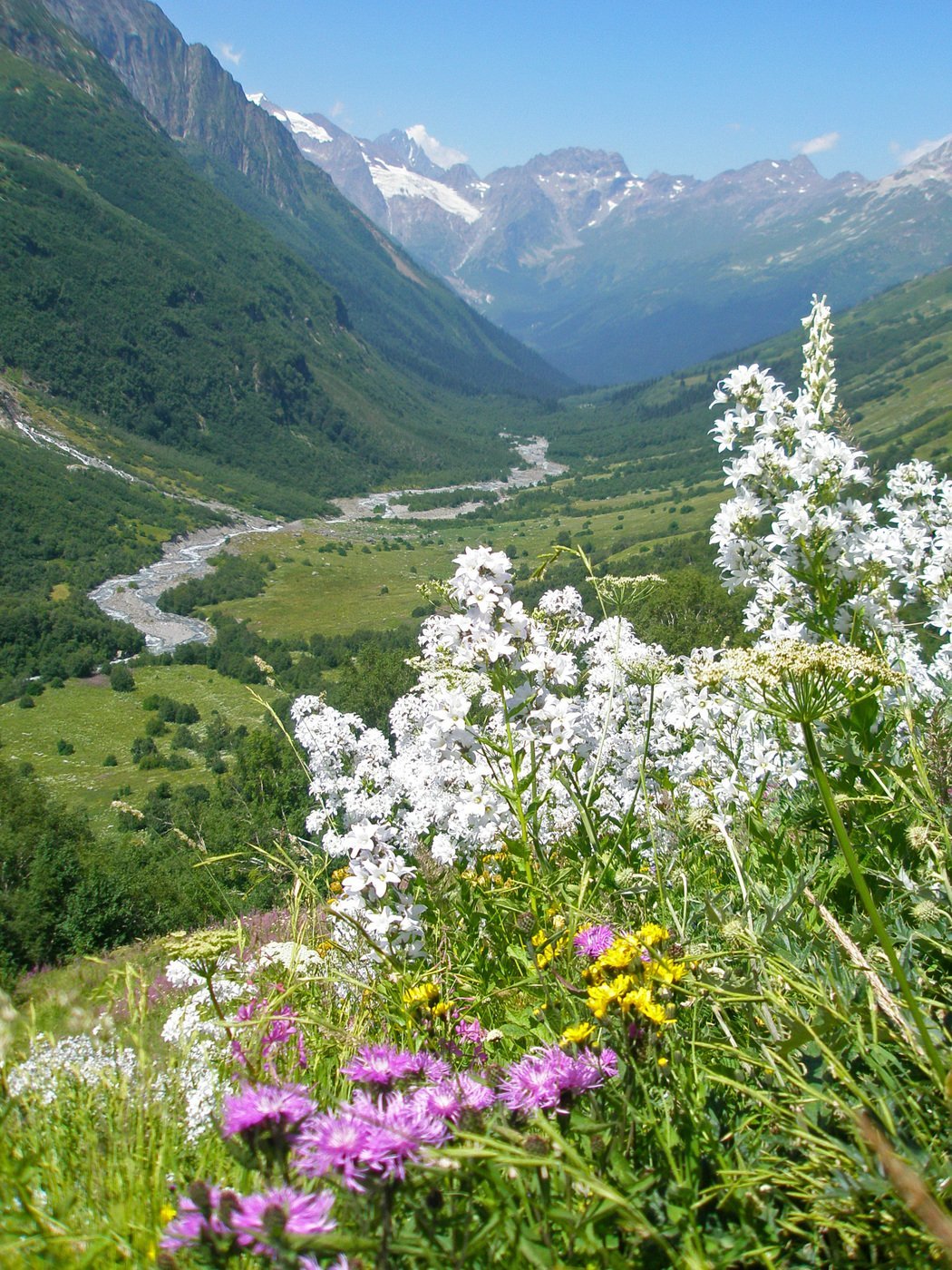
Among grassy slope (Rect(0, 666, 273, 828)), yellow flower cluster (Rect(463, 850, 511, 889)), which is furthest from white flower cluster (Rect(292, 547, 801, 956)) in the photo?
grassy slope (Rect(0, 666, 273, 828))

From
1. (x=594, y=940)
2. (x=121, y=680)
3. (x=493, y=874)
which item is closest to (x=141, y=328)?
(x=121, y=680)

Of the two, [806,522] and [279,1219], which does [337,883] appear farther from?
[279,1219]

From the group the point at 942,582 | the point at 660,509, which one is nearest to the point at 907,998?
the point at 942,582

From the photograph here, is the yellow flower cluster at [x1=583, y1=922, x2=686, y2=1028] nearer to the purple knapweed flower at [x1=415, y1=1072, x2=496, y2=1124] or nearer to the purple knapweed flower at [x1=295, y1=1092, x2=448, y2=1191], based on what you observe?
the purple knapweed flower at [x1=415, y1=1072, x2=496, y2=1124]

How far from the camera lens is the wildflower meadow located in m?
1.29

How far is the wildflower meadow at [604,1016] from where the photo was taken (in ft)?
4.24

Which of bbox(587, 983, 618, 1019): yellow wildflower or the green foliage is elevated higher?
bbox(587, 983, 618, 1019): yellow wildflower

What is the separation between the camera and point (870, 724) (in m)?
3.27

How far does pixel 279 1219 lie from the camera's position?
3.43ft

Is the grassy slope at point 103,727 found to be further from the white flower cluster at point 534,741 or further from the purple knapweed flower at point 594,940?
the purple knapweed flower at point 594,940

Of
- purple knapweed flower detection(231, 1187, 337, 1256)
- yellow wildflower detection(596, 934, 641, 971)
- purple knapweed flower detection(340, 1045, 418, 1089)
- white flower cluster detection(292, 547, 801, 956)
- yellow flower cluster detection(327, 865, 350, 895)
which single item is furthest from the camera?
yellow flower cluster detection(327, 865, 350, 895)

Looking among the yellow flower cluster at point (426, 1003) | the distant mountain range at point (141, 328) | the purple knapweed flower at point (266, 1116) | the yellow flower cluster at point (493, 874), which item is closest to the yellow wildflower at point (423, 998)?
the yellow flower cluster at point (426, 1003)

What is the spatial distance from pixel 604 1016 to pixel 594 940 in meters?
0.78

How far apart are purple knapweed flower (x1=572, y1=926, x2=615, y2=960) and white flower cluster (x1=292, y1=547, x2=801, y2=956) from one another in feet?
1.54
